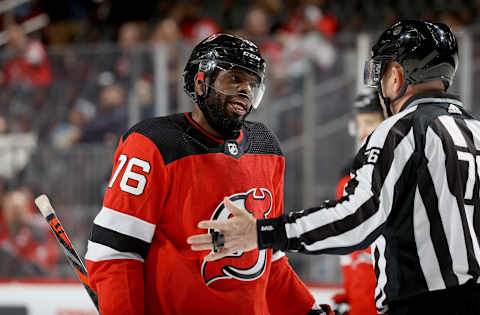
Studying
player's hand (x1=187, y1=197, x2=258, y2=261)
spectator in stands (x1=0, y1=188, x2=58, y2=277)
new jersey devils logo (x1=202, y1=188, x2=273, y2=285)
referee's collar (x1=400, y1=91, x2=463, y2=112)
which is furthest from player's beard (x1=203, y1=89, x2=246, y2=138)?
spectator in stands (x1=0, y1=188, x2=58, y2=277)

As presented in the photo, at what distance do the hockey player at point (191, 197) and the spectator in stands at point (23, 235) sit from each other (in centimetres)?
251

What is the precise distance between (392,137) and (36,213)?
306cm

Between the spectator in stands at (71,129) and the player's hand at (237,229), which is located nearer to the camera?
the player's hand at (237,229)

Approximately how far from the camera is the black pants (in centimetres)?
156

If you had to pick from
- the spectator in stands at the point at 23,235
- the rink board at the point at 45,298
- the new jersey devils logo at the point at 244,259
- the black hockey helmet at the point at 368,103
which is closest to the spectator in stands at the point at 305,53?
the black hockey helmet at the point at 368,103

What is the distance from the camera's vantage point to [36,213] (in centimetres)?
412

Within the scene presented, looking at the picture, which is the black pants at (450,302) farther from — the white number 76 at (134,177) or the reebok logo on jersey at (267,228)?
the white number 76 at (134,177)

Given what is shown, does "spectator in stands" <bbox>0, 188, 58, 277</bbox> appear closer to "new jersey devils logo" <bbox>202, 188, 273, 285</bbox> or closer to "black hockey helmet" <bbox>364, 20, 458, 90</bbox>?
"new jersey devils logo" <bbox>202, 188, 273, 285</bbox>

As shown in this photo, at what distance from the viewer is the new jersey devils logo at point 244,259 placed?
178 cm

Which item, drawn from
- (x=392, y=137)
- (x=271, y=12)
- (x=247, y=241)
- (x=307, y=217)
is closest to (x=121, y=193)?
(x=247, y=241)

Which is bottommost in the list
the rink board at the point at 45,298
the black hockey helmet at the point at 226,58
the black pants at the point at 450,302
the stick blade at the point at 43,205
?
the rink board at the point at 45,298

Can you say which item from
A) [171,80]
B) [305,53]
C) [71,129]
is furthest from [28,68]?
[305,53]

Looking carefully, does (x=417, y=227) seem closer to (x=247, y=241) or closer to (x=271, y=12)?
(x=247, y=241)

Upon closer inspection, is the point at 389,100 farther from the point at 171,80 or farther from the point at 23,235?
the point at 23,235
